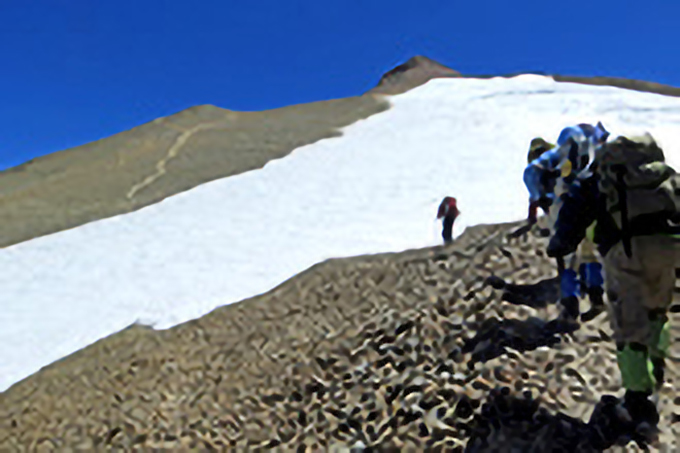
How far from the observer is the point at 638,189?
582 cm

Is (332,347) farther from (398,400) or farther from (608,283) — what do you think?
(608,283)

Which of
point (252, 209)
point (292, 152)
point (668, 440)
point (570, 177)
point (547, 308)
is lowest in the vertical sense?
point (668, 440)

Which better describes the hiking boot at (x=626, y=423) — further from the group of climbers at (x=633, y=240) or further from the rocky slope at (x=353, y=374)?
the rocky slope at (x=353, y=374)

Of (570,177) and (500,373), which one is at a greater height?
(570,177)

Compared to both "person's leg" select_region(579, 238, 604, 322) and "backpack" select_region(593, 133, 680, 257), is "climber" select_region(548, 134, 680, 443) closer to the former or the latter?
"backpack" select_region(593, 133, 680, 257)

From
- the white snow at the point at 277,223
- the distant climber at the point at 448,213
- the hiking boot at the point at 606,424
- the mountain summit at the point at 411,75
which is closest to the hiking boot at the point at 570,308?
the hiking boot at the point at 606,424

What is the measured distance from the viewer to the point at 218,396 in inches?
326

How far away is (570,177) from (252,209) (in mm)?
13666

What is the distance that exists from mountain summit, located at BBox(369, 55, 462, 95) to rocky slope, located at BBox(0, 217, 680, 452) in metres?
27.8

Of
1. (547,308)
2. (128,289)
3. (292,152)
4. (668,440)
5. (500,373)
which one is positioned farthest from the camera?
(292,152)

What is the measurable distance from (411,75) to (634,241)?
3599 centimetres

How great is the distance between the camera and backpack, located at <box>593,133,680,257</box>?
5789 millimetres

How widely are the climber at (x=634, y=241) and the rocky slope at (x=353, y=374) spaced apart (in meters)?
0.49

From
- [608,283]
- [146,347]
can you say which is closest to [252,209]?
[146,347]
